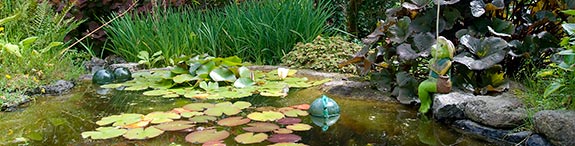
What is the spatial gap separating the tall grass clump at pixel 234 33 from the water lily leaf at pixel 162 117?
2084 mm

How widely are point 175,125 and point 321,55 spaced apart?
209cm

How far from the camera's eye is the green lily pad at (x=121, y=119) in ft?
8.41

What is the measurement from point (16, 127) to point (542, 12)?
2.82 meters

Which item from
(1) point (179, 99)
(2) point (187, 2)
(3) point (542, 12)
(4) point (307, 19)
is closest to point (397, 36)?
(3) point (542, 12)

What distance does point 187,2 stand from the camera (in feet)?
20.3

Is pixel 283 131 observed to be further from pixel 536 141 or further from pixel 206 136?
pixel 536 141

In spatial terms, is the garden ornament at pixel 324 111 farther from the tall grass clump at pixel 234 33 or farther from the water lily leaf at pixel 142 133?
the tall grass clump at pixel 234 33

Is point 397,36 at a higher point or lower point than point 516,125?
higher

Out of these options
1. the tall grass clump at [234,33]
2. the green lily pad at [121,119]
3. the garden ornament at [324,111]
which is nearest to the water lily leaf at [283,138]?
the garden ornament at [324,111]

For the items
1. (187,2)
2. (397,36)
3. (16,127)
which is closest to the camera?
(16,127)

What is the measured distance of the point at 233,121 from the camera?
8.39ft

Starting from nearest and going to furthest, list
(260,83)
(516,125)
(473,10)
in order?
(516,125) → (473,10) → (260,83)

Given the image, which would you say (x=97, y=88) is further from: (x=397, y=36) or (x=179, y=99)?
(x=397, y=36)

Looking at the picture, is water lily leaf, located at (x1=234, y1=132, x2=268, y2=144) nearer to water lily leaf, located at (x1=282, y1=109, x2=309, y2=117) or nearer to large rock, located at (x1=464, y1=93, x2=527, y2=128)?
water lily leaf, located at (x1=282, y1=109, x2=309, y2=117)
